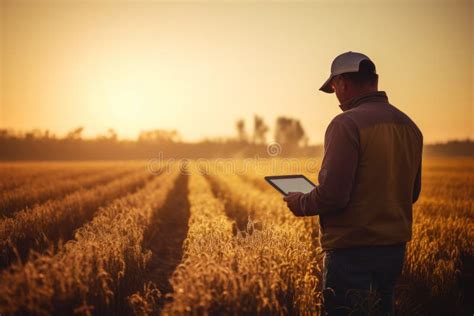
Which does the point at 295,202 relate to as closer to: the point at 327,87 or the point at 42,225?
the point at 327,87

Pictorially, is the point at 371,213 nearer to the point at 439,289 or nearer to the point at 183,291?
the point at 183,291

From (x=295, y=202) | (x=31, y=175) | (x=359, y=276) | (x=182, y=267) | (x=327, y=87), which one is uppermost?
(x=327, y=87)

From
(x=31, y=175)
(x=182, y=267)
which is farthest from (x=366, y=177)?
(x=31, y=175)

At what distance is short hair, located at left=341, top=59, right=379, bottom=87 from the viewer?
3000mm

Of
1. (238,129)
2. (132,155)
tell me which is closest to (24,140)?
(132,155)

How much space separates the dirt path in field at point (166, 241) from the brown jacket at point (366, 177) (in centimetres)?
392

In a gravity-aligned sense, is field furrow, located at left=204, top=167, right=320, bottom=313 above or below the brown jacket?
below

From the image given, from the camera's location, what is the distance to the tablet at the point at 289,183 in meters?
3.34

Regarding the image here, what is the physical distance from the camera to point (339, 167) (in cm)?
271

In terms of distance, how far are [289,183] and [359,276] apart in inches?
37.7

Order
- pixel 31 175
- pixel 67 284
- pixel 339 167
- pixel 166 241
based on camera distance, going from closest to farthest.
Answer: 1. pixel 339 167
2. pixel 67 284
3. pixel 166 241
4. pixel 31 175

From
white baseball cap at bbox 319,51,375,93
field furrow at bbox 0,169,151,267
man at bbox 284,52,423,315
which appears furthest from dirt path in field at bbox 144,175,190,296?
white baseball cap at bbox 319,51,375,93

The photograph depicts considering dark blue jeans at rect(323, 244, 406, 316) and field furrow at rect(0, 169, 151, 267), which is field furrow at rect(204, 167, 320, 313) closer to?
dark blue jeans at rect(323, 244, 406, 316)

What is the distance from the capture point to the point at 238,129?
9825 centimetres
